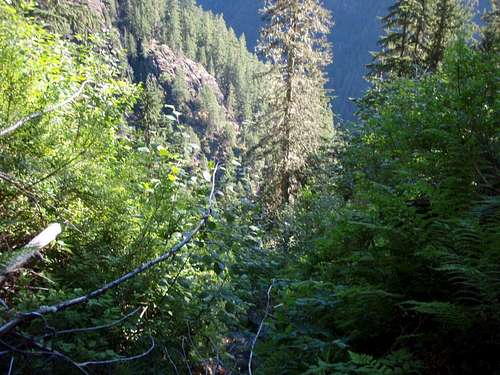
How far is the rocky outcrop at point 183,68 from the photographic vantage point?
359ft

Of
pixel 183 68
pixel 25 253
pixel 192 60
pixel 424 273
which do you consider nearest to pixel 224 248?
pixel 25 253

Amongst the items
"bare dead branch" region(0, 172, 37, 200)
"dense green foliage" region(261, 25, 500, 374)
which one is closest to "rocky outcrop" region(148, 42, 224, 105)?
"bare dead branch" region(0, 172, 37, 200)

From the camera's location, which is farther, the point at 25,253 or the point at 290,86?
the point at 290,86

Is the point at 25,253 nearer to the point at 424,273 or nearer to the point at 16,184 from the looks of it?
the point at 16,184

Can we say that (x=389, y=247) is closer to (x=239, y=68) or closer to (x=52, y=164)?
(x=52, y=164)

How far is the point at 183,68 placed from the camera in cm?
11438

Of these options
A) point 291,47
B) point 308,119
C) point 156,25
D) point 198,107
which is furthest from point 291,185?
point 156,25

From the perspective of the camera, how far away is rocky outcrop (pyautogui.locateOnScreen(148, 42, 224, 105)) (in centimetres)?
10938

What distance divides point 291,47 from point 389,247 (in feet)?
46.8

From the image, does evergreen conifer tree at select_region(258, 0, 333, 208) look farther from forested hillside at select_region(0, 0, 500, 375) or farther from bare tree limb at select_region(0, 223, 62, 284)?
bare tree limb at select_region(0, 223, 62, 284)

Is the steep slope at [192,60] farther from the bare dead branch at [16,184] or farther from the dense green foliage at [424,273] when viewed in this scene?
the dense green foliage at [424,273]

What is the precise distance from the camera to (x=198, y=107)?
10894cm

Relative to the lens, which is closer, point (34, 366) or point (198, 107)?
point (34, 366)

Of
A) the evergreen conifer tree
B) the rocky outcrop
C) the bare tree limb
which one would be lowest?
the bare tree limb
